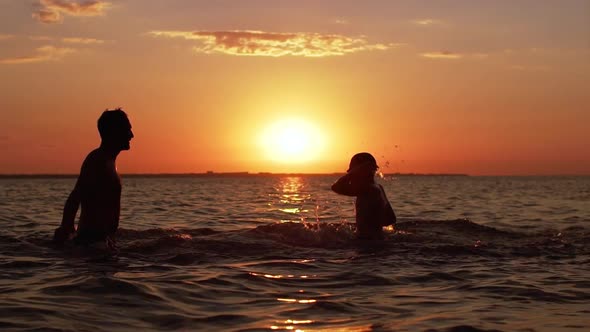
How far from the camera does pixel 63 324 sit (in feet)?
19.0

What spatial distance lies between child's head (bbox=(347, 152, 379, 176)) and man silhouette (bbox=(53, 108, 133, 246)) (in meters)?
4.50

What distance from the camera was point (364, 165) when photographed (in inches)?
465

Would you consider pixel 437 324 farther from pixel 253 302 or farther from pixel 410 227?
pixel 410 227

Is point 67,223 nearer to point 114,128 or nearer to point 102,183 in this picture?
point 102,183

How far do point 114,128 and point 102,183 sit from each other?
2.54 feet

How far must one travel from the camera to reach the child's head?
464 inches

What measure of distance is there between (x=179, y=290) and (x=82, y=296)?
1118mm

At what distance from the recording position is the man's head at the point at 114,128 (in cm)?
878

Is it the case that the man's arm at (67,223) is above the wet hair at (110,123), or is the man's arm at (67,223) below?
below

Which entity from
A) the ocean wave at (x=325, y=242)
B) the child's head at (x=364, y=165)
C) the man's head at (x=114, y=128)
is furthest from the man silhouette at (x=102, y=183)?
the child's head at (x=364, y=165)

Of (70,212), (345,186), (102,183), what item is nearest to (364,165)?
(345,186)

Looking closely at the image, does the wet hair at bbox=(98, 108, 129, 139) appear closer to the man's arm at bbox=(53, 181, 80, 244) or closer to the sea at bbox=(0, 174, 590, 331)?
the man's arm at bbox=(53, 181, 80, 244)

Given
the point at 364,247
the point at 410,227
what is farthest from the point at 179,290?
the point at 410,227

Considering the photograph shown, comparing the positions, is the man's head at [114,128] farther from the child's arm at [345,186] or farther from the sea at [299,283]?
the child's arm at [345,186]
